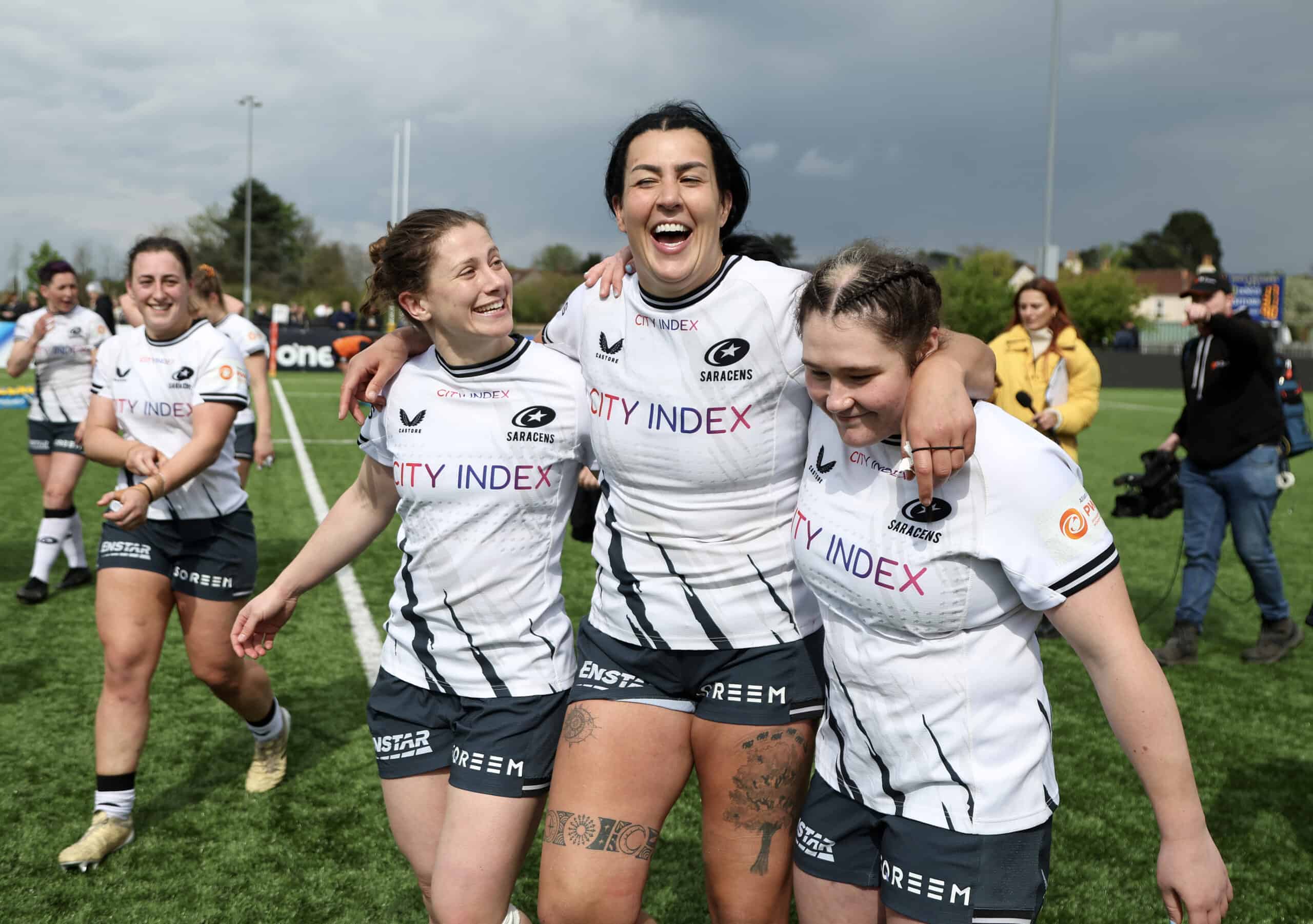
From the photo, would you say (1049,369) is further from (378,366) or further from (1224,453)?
(378,366)

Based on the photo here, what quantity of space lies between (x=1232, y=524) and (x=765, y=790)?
16.4 feet

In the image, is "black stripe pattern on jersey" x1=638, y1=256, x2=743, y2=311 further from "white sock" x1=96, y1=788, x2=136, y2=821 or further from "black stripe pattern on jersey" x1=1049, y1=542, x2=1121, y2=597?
"white sock" x1=96, y1=788, x2=136, y2=821

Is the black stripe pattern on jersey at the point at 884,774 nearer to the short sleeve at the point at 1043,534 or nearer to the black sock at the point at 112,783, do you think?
the short sleeve at the point at 1043,534

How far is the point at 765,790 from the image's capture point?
8.96ft

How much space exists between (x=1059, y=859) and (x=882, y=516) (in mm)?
2602

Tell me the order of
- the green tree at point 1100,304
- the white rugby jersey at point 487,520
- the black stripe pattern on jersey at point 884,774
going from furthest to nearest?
the green tree at point 1100,304, the white rugby jersey at point 487,520, the black stripe pattern on jersey at point 884,774

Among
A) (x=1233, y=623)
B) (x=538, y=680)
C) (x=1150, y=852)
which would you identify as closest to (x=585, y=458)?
(x=538, y=680)

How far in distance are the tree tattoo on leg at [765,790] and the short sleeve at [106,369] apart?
3.12 meters

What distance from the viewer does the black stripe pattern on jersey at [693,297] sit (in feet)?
9.00

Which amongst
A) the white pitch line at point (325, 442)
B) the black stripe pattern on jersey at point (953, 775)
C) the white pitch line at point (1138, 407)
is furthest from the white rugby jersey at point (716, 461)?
the white pitch line at point (1138, 407)

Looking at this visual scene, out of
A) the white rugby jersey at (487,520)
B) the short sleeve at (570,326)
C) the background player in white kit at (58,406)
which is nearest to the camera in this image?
the white rugby jersey at (487,520)

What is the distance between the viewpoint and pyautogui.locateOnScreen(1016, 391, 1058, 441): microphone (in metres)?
6.45

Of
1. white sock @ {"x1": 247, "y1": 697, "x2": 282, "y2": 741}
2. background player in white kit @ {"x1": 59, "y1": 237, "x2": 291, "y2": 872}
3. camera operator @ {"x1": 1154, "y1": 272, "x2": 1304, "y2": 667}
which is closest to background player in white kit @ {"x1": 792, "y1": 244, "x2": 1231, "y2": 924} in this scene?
background player in white kit @ {"x1": 59, "y1": 237, "x2": 291, "y2": 872}

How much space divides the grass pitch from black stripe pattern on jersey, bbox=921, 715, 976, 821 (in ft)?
5.84
